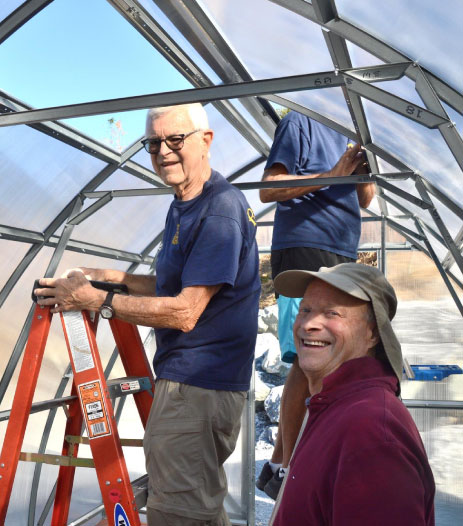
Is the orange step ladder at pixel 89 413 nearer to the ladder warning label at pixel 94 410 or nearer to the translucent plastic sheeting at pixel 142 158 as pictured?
the ladder warning label at pixel 94 410

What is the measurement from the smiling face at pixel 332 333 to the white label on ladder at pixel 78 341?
123 centimetres

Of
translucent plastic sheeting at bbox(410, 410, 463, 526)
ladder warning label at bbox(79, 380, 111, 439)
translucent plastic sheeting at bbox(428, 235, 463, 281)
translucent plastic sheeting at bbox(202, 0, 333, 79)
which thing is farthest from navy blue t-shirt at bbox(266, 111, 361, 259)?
translucent plastic sheeting at bbox(410, 410, 463, 526)

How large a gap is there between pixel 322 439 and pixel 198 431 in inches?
39.9

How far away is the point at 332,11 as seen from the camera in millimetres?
2639

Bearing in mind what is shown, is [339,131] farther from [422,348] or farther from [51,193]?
[422,348]

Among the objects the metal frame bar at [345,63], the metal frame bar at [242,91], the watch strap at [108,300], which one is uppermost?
the metal frame bar at [345,63]

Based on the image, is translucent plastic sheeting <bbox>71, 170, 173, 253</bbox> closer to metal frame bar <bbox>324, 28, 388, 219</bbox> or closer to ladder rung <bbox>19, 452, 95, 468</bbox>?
metal frame bar <bbox>324, 28, 388, 219</bbox>

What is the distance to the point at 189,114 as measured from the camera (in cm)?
264

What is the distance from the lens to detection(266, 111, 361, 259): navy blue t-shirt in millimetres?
3377

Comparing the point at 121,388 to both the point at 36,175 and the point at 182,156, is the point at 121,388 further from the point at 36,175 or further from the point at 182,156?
the point at 36,175

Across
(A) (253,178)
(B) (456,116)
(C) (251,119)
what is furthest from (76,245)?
(B) (456,116)

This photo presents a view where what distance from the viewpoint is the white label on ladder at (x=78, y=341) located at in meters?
2.68

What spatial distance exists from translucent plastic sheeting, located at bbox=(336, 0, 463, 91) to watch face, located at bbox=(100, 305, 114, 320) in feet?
5.00

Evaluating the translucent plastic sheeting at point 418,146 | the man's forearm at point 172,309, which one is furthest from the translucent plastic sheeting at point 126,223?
the man's forearm at point 172,309
